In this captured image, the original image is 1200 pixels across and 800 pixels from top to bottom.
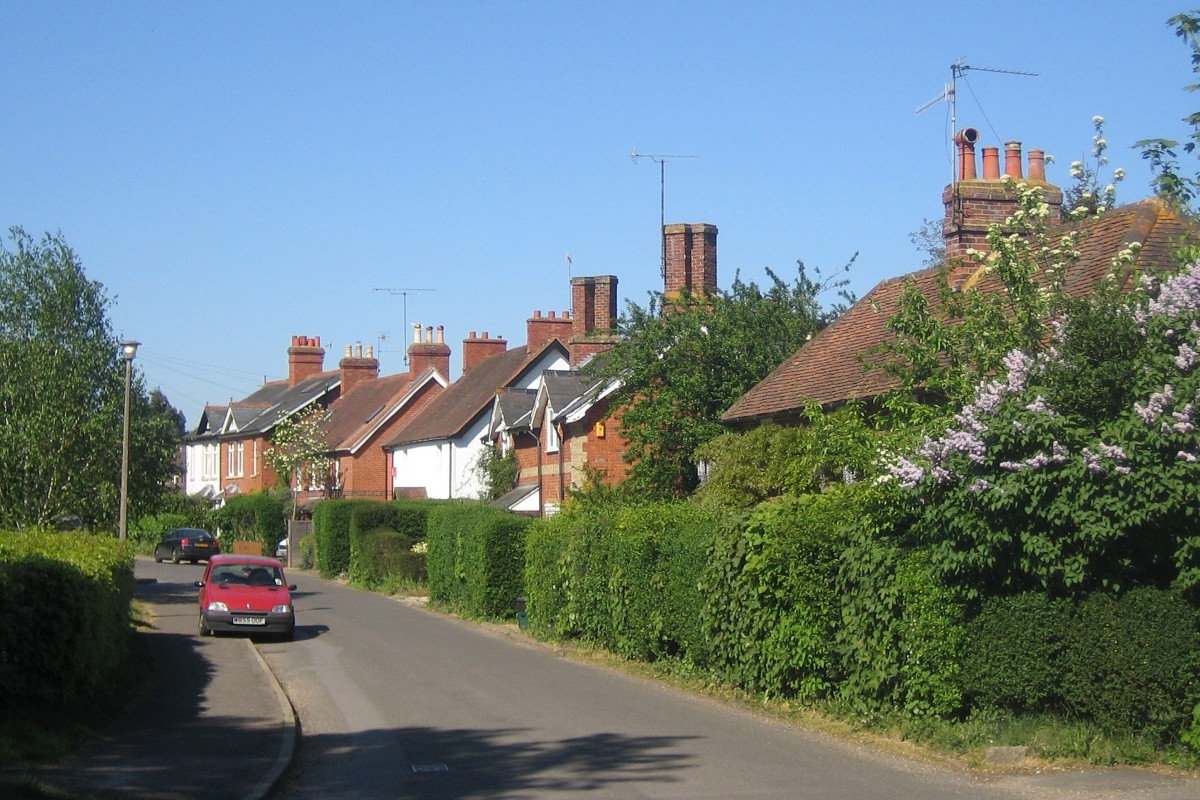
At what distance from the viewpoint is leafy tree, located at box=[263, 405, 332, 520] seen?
5941cm

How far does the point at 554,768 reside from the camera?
1150 cm

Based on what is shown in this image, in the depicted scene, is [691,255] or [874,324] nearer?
[874,324]

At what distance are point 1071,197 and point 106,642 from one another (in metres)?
31.4

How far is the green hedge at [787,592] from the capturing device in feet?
46.6

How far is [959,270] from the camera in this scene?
2122cm

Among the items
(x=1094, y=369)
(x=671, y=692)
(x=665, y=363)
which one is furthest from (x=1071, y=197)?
(x=1094, y=369)

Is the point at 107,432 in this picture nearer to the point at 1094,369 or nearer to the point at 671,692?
the point at 671,692

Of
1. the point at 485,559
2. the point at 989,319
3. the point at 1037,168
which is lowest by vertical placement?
the point at 485,559

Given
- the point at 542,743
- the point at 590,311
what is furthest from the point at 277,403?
the point at 542,743

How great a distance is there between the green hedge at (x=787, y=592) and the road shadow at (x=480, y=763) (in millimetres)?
1886

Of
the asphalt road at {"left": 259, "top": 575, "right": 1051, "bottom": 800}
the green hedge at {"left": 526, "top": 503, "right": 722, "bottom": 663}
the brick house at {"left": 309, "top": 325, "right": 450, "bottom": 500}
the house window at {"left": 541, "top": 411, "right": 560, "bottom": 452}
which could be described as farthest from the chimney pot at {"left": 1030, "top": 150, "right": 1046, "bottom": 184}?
the brick house at {"left": 309, "top": 325, "right": 450, "bottom": 500}

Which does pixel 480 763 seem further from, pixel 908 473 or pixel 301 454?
pixel 301 454

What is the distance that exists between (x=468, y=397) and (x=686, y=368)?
24182mm

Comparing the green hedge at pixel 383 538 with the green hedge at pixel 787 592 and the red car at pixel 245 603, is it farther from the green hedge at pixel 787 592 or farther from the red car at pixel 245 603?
the green hedge at pixel 787 592
